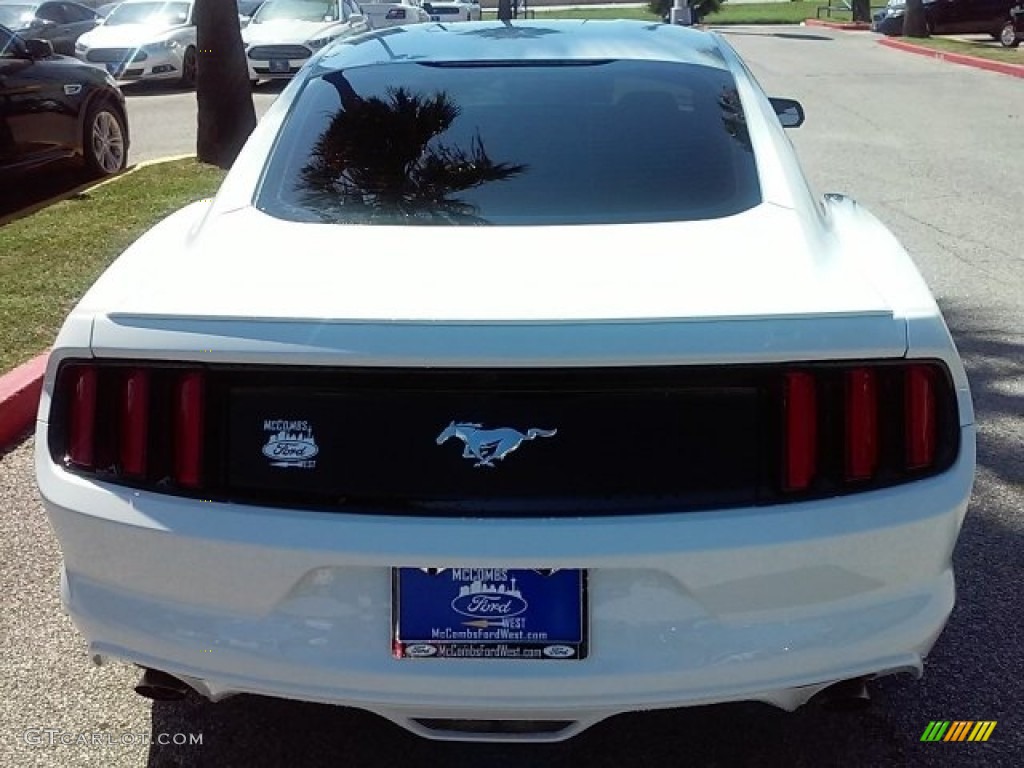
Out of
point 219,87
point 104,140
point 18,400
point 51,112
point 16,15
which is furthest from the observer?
point 16,15

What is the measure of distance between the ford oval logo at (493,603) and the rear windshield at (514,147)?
100 cm

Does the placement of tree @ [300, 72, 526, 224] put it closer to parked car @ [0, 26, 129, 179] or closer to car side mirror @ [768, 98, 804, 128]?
car side mirror @ [768, 98, 804, 128]

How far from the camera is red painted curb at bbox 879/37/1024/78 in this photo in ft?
65.3

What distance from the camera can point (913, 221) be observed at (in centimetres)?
895

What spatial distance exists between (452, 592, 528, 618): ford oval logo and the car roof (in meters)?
1.98

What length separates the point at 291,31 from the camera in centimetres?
1962

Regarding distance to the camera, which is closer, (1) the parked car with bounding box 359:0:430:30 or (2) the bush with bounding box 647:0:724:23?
(1) the parked car with bounding box 359:0:430:30

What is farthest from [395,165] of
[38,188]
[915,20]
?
[915,20]

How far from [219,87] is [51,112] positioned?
62.8 inches

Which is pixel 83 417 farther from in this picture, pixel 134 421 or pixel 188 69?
pixel 188 69

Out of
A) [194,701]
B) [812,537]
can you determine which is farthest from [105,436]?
[812,537]

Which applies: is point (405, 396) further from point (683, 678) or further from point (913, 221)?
point (913, 221)

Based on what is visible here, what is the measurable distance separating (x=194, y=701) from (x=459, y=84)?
1882 mm

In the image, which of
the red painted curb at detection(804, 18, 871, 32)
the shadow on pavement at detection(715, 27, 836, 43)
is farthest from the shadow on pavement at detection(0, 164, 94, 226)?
the red painted curb at detection(804, 18, 871, 32)
